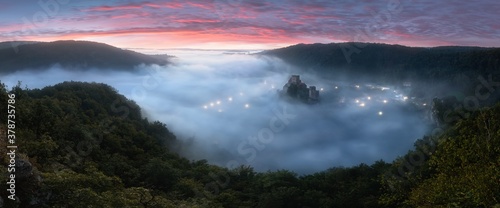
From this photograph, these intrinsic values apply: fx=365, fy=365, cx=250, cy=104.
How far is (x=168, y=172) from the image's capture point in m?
43.2

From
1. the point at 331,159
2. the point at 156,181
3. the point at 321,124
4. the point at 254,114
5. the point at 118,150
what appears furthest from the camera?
the point at 254,114

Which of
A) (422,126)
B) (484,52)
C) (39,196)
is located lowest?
(422,126)

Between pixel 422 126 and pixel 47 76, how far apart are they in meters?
180

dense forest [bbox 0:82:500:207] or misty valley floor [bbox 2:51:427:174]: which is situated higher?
dense forest [bbox 0:82:500:207]

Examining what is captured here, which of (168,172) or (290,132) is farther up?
(168,172)

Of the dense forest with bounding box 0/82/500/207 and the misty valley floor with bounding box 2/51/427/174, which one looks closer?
the dense forest with bounding box 0/82/500/207

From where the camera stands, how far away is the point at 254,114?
186750 mm

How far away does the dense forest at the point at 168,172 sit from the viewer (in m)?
18.7

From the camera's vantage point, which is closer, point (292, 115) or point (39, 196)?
point (39, 196)

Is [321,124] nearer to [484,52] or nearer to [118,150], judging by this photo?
[484,52]

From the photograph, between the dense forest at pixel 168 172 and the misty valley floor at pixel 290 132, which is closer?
the dense forest at pixel 168 172

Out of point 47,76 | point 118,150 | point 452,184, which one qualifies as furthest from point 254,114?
point 452,184

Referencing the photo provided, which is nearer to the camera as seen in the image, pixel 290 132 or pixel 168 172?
pixel 168 172

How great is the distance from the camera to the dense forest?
61.4ft
